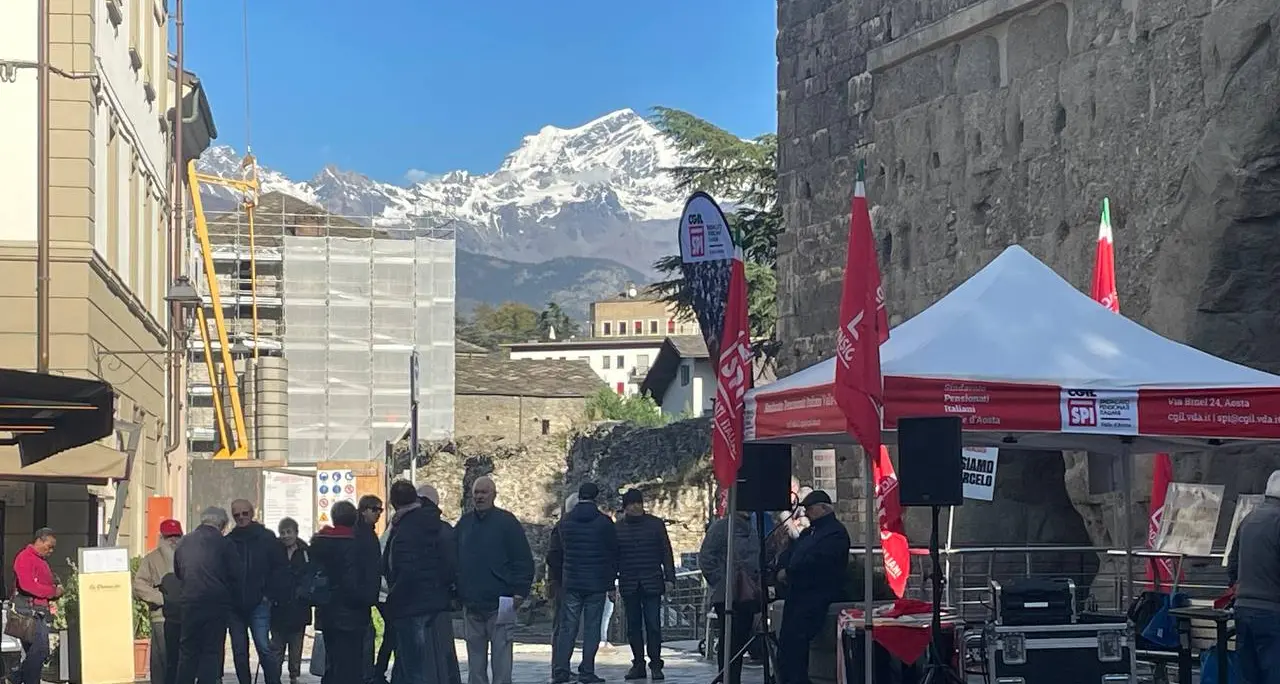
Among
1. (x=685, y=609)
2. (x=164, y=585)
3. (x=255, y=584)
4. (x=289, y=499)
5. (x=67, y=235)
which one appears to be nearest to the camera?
(x=164, y=585)

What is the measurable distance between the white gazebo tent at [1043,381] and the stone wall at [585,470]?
90.4 feet

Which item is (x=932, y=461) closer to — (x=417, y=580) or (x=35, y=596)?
(x=417, y=580)

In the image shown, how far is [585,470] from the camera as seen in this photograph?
141 ft

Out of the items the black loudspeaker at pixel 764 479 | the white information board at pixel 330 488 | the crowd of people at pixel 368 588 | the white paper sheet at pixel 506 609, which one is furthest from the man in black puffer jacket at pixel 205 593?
the white information board at pixel 330 488

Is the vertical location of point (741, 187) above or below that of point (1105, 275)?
above

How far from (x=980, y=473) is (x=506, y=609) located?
4.73m

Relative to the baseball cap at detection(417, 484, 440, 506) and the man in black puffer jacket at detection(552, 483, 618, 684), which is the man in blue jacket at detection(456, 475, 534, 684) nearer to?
the baseball cap at detection(417, 484, 440, 506)

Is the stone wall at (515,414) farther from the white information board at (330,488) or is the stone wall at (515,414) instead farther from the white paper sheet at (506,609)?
the white paper sheet at (506,609)

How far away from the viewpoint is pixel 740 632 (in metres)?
15.0

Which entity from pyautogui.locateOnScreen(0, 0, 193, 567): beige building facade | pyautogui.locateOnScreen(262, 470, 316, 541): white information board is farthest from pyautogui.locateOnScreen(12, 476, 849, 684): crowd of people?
pyautogui.locateOnScreen(262, 470, 316, 541): white information board

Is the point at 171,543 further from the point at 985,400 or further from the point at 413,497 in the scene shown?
the point at 985,400

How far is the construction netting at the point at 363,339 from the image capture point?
52.2m

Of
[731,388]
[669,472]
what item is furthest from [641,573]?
[669,472]

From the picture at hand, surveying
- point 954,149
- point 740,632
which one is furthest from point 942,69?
point 740,632
